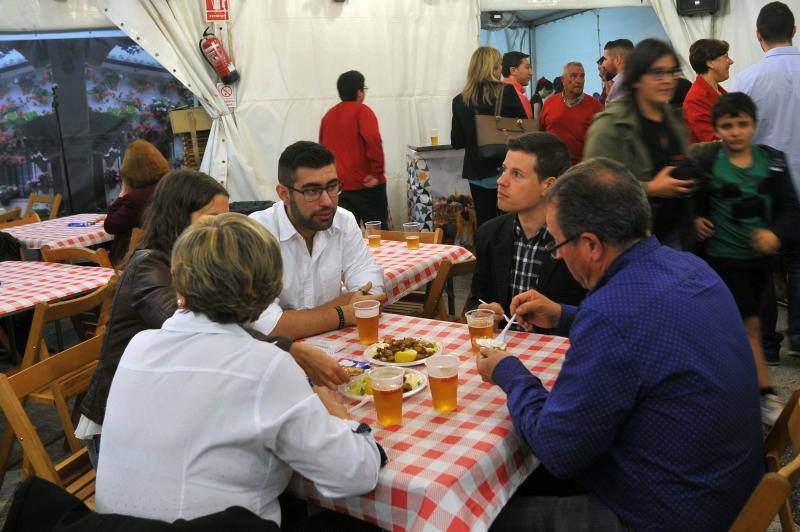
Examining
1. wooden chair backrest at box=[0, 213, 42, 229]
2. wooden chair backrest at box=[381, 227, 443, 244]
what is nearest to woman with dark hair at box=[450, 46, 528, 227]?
wooden chair backrest at box=[381, 227, 443, 244]

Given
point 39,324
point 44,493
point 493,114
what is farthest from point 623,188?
point 493,114

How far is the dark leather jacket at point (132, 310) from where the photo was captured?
219 centimetres

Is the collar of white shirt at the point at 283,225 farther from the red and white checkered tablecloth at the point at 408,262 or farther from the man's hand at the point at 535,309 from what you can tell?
the man's hand at the point at 535,309

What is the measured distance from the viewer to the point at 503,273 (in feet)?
9.62

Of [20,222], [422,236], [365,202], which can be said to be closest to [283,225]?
[422,236]

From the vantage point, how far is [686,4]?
7848 millimetres

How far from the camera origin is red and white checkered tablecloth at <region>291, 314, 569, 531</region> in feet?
4.87

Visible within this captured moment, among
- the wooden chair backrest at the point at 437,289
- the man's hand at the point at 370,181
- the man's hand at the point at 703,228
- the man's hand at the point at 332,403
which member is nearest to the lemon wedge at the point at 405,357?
the man's hand at the point at 332,403

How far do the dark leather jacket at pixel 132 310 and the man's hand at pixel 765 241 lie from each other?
2.65m

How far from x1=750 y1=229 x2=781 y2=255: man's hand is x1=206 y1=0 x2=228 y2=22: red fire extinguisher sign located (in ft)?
18.5

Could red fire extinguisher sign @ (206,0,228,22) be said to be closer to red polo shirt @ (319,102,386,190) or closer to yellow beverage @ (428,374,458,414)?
red polo shirt @ (319,102,386,190)

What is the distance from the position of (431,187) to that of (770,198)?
13.2 ft

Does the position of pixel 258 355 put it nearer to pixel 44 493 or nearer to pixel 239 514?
pixel 239 514

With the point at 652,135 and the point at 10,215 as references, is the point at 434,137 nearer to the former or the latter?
the point at 10,215
